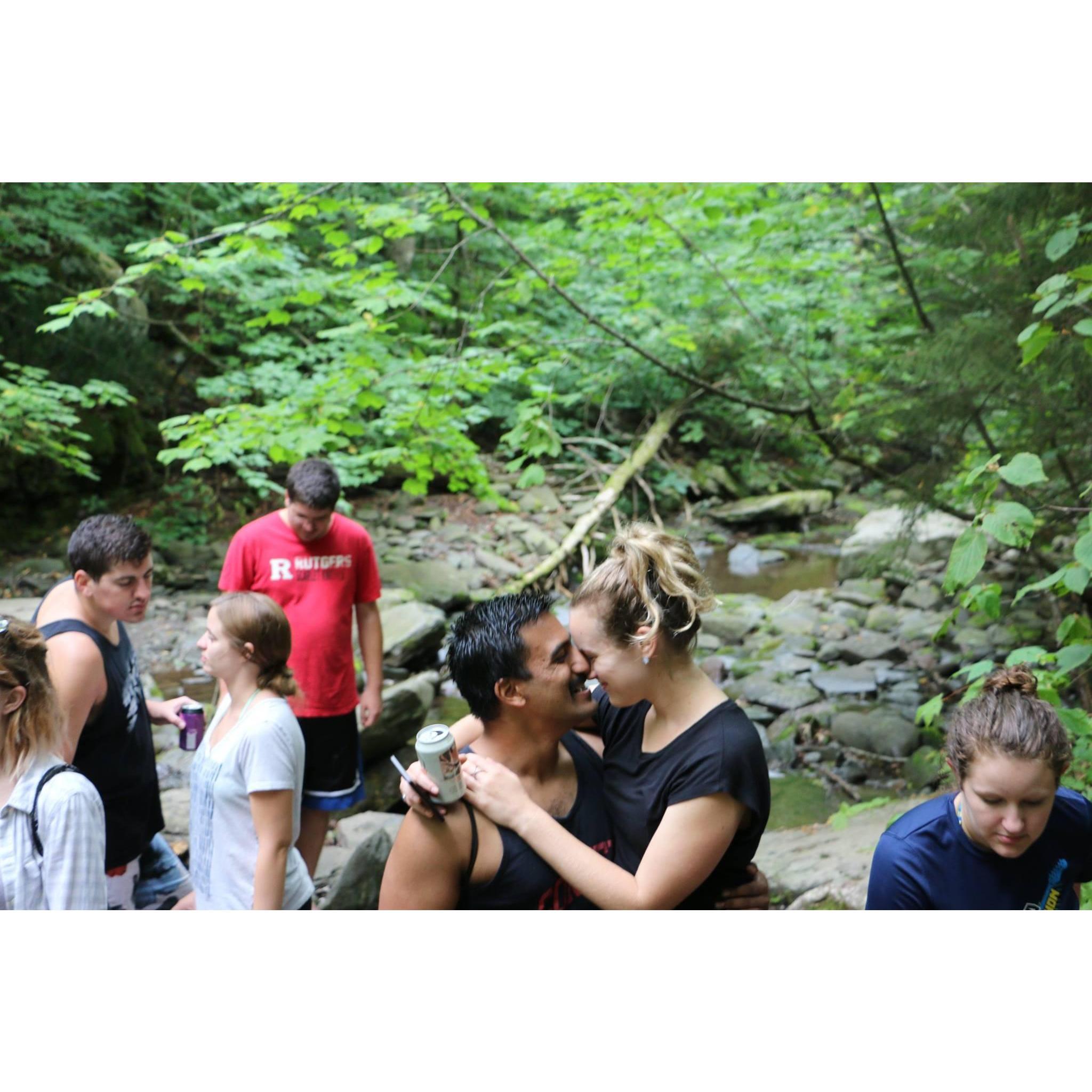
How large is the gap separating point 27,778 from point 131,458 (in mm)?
8657

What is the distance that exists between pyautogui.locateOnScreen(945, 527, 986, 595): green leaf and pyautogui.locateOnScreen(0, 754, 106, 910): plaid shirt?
1841 mm

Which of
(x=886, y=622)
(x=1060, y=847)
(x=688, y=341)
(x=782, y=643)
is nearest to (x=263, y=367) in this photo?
(x=688, y=341)

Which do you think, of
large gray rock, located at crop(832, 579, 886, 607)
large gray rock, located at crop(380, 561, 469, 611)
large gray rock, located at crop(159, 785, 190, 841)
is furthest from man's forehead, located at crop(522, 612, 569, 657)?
large gray rock, located at crop(832, 579, 886, 607)

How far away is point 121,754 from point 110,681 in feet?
0.66

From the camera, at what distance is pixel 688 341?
6.82 metres

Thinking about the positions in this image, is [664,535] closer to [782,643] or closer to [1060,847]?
[1060,847]

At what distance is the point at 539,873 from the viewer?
1424 mm

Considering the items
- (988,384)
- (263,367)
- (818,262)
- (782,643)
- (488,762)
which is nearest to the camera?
(488,762)

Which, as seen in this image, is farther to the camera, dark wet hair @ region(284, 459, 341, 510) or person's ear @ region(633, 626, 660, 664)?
dark wet hair @ region(284, 459, 341, 510)

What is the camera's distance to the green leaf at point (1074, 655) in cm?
235

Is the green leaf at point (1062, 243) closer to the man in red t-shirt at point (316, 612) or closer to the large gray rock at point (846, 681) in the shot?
the man in red t-shirt at point (316, 612)

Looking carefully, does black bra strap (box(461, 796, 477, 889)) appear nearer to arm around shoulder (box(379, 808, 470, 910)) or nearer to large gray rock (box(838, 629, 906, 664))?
arm around shoulder (box(379, 808, 470, 910))

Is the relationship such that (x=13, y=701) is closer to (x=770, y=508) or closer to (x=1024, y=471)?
(x=1024, y=471)

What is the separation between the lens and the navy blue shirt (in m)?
1.50
